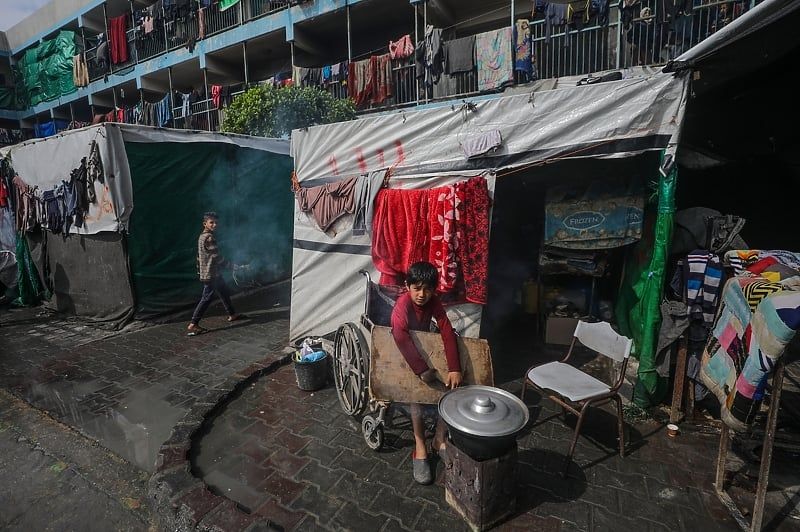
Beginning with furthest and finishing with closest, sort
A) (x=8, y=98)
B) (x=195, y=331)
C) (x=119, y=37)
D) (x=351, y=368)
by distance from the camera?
(x=8, y=98) → (x=119, y=37) → (x=195, y=331) → (x=351, y=368)

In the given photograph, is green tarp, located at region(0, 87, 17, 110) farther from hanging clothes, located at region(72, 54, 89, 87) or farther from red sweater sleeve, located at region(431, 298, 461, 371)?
red sweater sleeve, located at region(431, 298, 461, 371)

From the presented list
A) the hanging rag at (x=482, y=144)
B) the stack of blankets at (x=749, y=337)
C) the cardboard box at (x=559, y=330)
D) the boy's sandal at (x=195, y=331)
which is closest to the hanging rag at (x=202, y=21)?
the boy's sandal at (x=195, y=331)

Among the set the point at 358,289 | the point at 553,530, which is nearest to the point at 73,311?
the point at 358,289

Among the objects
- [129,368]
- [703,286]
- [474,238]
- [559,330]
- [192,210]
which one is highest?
[192,210]

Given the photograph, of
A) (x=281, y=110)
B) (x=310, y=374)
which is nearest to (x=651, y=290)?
(x=310, y=374)

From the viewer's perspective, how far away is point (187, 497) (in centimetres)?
312

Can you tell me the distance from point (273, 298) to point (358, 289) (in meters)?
4.77

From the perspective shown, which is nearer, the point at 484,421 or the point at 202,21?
the point at 484,421

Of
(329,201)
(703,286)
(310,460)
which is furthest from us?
(329,201)

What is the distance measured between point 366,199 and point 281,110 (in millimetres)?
5023

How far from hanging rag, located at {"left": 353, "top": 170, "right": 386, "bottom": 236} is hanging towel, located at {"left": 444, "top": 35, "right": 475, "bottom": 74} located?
22.2 feet

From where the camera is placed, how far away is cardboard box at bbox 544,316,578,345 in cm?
598

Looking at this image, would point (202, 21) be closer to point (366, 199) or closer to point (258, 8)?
point (258, 8)

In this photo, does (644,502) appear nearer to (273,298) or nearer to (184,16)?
(273,298)
